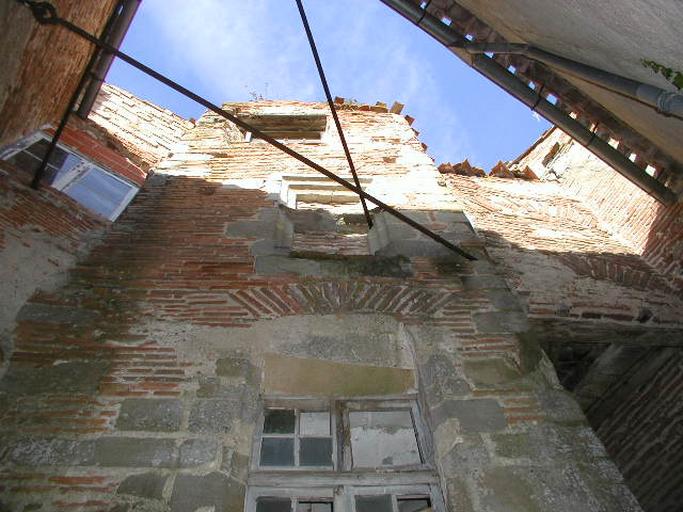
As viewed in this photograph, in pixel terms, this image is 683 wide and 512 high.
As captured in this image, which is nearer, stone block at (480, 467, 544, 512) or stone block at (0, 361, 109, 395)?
stone block at (480, 467, 544, 512)

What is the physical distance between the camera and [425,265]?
512 centimetres

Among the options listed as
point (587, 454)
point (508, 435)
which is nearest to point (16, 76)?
point (508, 435)

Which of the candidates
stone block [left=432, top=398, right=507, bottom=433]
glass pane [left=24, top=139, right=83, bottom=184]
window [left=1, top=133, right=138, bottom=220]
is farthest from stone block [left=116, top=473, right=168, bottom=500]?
glass pane [left=24, top=139, right=83, bottom=184]

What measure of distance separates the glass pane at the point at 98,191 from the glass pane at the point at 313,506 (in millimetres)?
3875

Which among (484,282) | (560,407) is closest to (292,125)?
(484,282)

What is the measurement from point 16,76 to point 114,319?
3.00 m

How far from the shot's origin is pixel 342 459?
11.7ft

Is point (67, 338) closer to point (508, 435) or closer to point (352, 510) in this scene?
point (352, 510)

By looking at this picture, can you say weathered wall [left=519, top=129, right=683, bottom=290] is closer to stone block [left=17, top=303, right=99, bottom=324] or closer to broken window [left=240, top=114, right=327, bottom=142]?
broken window [left=240, top=114, right=327, bottom=142]

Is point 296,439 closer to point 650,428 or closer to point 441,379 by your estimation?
point 441,379

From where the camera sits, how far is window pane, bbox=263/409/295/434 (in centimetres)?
374

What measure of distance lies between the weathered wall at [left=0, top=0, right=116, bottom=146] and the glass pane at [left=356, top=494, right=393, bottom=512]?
4.65 meters

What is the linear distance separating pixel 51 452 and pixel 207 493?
102cm

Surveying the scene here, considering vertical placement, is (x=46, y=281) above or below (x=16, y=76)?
below
